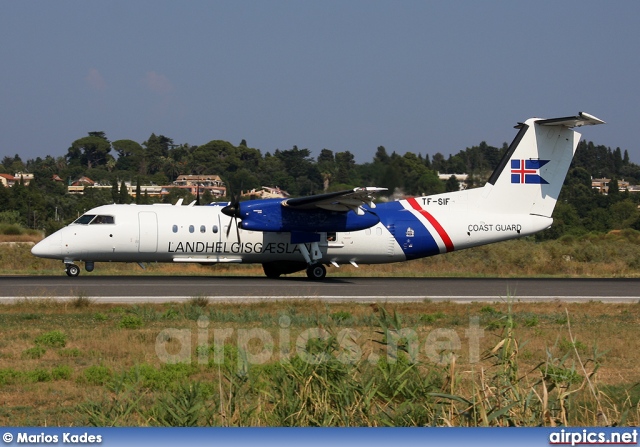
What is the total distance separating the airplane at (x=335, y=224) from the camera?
24875 millimetres

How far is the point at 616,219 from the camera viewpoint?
192 feet

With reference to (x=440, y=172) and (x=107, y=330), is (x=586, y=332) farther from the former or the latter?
(x=440, y=172)

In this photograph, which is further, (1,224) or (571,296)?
(1,224)

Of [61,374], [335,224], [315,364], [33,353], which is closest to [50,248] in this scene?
[335,224]

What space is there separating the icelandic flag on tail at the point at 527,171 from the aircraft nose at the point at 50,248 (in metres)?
15.3

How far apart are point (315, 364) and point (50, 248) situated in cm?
1881

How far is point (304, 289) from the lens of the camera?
73.7 ft

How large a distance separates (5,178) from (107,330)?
102818mm

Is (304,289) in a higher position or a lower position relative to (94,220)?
lower

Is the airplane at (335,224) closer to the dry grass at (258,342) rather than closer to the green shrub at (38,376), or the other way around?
the dry grass at (258,342)

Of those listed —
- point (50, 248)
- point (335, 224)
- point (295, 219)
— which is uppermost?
point (295, 219)

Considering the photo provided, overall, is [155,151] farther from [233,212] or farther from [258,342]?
[258,342]

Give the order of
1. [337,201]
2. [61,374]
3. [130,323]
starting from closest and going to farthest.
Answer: [61,374] < [130,323] < [337,201]

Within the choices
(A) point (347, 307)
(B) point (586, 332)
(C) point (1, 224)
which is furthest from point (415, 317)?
(C) point (1, 224)
